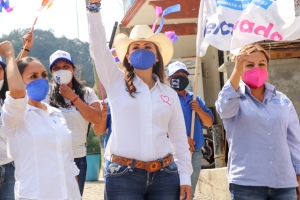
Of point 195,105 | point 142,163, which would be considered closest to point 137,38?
point 142,163

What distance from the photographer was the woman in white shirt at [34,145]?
4.16 m

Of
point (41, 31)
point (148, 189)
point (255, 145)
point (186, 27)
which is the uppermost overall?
point (41, 31)

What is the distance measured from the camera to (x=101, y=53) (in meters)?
4.43

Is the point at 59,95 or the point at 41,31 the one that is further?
the point at 41,31

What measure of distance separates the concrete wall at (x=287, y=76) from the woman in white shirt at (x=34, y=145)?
546 centimetres

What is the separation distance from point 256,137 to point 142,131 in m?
1.03

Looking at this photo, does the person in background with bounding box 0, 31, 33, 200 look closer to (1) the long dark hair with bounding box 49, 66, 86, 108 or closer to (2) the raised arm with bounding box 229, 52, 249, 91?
(1) the long dark hair with bounding box 49, 66, 86, 108

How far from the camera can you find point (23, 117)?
4.31m

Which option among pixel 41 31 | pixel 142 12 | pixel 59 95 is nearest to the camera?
pixel 59 95

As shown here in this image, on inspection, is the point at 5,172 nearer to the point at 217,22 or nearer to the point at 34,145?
the point at 34,145

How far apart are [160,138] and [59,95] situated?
178 cm

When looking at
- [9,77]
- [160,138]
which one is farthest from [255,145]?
[9,77]

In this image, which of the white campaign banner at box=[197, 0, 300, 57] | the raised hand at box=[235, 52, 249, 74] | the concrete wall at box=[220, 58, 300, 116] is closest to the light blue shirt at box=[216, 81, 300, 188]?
the raised hand at box=[235, 52, 249, 74]

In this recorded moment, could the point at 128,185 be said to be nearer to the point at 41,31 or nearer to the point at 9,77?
the point at 9,77
